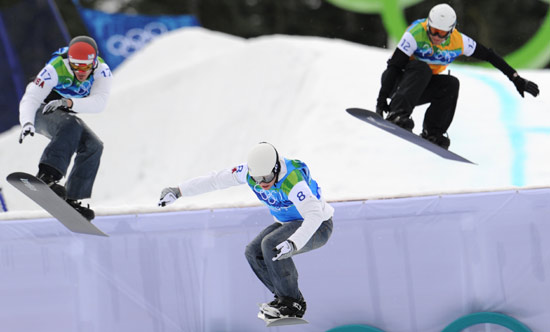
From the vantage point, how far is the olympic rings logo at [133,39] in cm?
1859

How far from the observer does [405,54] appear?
7.58 m

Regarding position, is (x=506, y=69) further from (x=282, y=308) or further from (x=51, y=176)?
(x=51, y=176)

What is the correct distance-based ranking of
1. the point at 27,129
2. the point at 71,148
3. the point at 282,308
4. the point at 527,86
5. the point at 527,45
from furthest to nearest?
the point at 527,45, the point at 527,86, the point at 71,148, the point at 27,129, the point at 282,308

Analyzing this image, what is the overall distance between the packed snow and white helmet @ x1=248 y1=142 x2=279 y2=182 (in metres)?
1.53

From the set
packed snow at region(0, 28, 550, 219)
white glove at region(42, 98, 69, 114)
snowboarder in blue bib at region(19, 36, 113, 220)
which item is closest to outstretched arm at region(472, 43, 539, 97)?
packed snow at region(0, 28, 550, 219)

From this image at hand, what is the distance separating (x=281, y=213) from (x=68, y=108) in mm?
2060

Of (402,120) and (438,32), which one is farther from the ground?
(438,32)

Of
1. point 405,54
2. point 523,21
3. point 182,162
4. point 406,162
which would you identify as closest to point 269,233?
point 405,54

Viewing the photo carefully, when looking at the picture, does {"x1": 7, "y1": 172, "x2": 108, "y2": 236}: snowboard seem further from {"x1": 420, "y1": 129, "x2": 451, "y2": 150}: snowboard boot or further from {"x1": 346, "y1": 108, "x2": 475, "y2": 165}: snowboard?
{"x1": 420, "y1": 129, "x2": 451, "y2": 150}: snowboard boot

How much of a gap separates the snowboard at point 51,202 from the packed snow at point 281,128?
245 millimetres

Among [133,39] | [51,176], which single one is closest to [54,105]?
[51,176]

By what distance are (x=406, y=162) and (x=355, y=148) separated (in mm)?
733

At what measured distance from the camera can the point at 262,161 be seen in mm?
5379

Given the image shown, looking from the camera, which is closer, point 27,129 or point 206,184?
point 206,184
